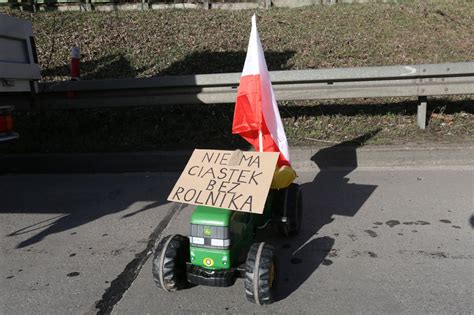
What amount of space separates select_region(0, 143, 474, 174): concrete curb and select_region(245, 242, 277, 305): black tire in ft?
9.96

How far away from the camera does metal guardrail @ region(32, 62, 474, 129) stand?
592 centimetres

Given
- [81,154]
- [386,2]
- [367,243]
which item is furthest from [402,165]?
[386,2]

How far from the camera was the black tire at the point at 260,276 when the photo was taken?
8.66ft

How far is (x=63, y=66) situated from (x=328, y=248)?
715cm

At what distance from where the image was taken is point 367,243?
3.59 metres

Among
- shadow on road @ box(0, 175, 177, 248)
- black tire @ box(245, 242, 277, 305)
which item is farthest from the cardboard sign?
shadow on road @ box(0, 175, 177, 248)

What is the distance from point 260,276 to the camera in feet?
8.66

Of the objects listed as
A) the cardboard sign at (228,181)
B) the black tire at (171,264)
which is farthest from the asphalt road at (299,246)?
the cardboard sign at (228,181)

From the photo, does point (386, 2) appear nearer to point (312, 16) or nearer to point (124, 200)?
point (312, 16)

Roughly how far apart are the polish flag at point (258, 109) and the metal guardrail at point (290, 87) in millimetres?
2665

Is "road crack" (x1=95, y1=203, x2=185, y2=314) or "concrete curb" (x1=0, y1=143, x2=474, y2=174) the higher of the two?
"concrete curb" (x1=0, y1=143, x2=474, y2=174)

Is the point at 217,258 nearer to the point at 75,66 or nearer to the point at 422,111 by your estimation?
the point at 422,111

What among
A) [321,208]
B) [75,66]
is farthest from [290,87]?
[75,66]

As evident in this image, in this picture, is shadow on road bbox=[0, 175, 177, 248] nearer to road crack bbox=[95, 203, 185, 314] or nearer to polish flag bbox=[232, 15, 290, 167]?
road crack bbox=[95, 203, 185, 314]
